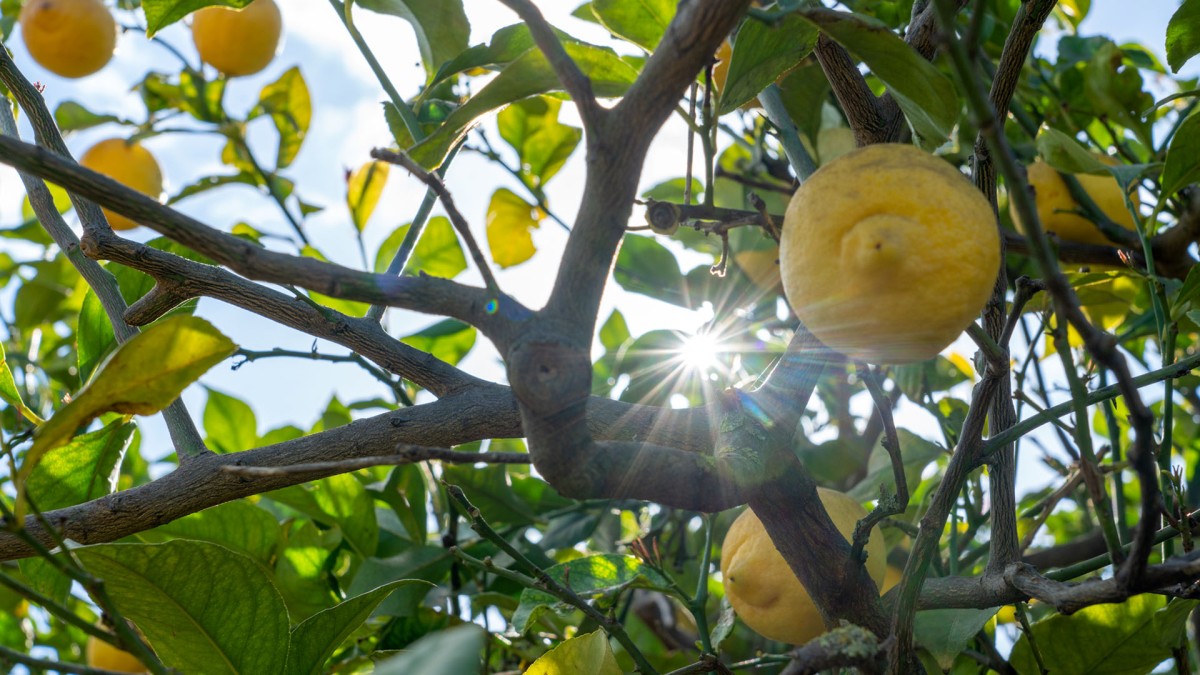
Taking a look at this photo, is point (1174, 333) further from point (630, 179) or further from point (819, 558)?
point (630, 179)

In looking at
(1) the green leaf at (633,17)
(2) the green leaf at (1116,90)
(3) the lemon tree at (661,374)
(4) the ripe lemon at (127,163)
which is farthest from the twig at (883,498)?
(4) the ripe lemon at (127,163)

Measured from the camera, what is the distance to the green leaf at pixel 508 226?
1640 millimetres

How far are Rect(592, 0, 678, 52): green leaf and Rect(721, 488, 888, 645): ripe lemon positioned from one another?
0.44 meters

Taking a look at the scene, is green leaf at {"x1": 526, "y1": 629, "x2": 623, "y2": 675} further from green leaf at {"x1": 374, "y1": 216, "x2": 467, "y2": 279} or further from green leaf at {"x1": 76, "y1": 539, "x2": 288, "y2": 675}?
green leaf at {"x1": 374, "y1": 216, "x2": 467, "y2": 279}

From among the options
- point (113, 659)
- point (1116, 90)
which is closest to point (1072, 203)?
point (1116, 90)

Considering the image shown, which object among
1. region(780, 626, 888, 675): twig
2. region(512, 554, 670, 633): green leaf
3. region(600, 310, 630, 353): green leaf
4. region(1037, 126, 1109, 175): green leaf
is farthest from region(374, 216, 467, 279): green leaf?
region(780, 626, 888, 675): twig

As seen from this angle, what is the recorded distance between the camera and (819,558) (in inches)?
28.9

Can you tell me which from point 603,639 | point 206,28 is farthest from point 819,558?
point 206,28

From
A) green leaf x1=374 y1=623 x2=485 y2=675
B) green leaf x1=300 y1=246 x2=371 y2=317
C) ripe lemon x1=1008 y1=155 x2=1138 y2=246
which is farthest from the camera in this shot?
Result: ripe lemon x1=1008 y1=155 x2=1138 y2=246

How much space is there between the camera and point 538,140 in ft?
5.20

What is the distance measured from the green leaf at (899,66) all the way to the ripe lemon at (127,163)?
4.94 ft

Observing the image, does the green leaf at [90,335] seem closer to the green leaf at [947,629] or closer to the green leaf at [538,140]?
the green leaf at [538,140]

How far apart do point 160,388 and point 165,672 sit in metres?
0.20

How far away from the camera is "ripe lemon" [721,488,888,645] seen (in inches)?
33.2
